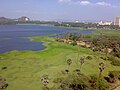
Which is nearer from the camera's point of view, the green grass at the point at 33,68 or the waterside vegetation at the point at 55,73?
the waterside vegetation at the point at 55,73

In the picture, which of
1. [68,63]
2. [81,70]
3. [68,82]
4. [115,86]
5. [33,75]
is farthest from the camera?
[68,63]

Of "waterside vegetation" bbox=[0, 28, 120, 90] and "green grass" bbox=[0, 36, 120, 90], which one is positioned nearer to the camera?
"waterside vegetation" bbox=[0, 28, 120, 90]

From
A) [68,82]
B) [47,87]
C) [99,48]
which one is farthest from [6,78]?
[99,48]

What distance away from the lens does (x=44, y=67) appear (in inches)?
2785

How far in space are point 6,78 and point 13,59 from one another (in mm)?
23411

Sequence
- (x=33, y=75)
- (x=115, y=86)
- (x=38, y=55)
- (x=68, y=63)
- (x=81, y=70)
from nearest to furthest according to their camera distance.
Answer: (x=115, y=86) → (x=33, y=75) → (x=81, y=70) → (x=68, y=63) → (x=38, y=55)

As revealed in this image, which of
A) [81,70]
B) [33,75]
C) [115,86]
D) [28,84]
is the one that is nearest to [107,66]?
[81,70]

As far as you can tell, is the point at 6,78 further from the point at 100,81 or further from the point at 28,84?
the point at 100,81

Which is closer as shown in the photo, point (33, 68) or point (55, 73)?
point (55, 73)

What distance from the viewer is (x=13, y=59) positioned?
8150cm

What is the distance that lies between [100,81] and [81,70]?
13490mm

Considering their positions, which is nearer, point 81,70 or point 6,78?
point 6,78

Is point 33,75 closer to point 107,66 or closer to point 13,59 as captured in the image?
point 13,59

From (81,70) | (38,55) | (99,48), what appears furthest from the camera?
(99,48)
